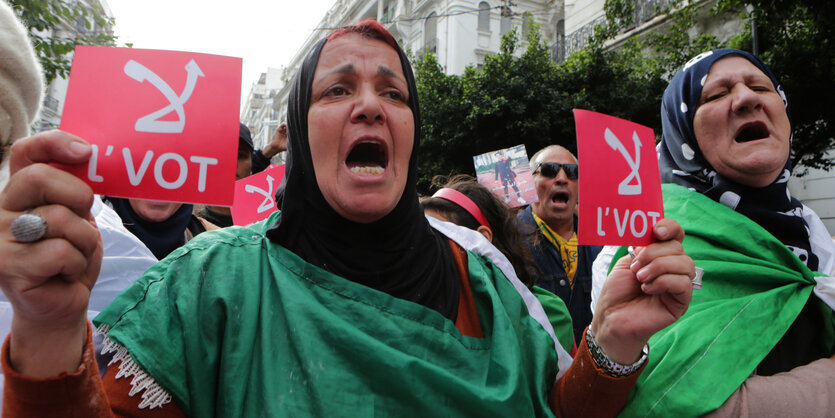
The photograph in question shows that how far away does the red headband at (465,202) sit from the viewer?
2.65m

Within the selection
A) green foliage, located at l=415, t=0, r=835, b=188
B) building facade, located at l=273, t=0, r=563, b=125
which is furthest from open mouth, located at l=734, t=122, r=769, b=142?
building facade, located at l=273, t=0, r=563, b=125

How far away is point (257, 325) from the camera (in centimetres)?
108

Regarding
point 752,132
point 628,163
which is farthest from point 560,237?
point 628,163

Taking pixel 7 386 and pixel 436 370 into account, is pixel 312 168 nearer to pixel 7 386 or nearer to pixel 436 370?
pixel 436 370

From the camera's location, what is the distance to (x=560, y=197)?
3814 mm

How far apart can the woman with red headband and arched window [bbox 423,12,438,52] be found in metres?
25.1

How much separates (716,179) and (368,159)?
1.23 meters

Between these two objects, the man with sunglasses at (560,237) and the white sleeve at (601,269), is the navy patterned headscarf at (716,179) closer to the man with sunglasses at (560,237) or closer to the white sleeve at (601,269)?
the white sleeve at (601,269)

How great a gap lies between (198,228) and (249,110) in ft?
267

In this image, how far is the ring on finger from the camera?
746mm

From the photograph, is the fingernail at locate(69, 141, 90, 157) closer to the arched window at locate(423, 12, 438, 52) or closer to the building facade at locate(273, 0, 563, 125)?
the building facade at locate(273, 0, 563, 125)

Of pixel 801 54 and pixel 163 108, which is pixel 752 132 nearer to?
pixel 163 108

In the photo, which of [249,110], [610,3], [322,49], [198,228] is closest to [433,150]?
[610,3]

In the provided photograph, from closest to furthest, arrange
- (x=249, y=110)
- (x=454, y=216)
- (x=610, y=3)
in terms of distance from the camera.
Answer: (x=454, y=216) < (x=610, y=3) < (x=249, y=110)
